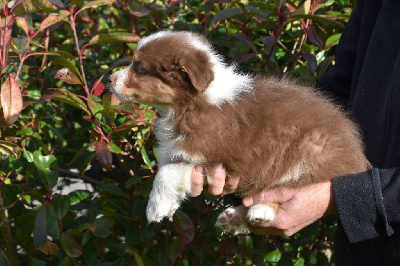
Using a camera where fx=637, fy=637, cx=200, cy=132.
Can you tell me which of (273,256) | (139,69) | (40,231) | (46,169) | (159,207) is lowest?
(273,256)

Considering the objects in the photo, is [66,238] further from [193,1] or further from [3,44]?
[193,1]

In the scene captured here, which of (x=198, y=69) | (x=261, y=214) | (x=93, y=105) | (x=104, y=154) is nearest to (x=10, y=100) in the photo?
(x=93, y=105)

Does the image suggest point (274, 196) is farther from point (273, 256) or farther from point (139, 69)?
point (273, 256)

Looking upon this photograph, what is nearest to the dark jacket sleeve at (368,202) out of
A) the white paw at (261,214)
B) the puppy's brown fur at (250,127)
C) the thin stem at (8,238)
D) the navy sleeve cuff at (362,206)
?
the navy sleeve cuff at (362,206)

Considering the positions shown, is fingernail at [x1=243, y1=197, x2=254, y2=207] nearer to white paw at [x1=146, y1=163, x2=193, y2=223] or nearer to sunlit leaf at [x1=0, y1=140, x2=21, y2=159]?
white paw at [x1=146, y1=163, x2=193, y2=223]

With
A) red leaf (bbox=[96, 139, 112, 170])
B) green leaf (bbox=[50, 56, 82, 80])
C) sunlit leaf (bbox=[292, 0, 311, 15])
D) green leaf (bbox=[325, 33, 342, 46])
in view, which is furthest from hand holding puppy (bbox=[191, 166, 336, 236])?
green leaf (bbox=[325, 33, 342, 46])
